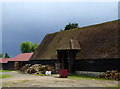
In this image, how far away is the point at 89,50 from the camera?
2741cm

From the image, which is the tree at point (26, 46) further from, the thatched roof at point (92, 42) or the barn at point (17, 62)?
the thatched roof at point (92, 42)

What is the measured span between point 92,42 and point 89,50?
173 cm

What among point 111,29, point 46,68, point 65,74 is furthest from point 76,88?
point 46,68

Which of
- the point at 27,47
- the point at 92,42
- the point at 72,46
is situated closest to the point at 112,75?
the point at 92,42

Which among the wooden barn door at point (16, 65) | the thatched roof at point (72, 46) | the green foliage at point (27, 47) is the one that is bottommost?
the wooden barn door at point (16, 65)

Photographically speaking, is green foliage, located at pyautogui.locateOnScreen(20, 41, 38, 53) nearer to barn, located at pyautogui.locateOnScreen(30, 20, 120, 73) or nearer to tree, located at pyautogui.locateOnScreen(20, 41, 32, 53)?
tree, located at pyautogui.locateOnScreen(20, 41, 32, 53)

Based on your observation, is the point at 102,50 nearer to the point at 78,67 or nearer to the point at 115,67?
the point at 115,67

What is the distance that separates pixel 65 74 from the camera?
2352 centimetres

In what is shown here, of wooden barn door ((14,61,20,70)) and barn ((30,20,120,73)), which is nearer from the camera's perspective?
barn ((30,20,120,73))

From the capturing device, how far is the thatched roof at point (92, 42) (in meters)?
25.0

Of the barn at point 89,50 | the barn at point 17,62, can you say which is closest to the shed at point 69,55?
the barn at point 89,50

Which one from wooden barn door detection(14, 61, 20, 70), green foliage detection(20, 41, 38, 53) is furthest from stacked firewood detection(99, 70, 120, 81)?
green foliage detection(20, 41, 38, 53)

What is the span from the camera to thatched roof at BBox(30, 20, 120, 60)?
25.0 m

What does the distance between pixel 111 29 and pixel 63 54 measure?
906cm
